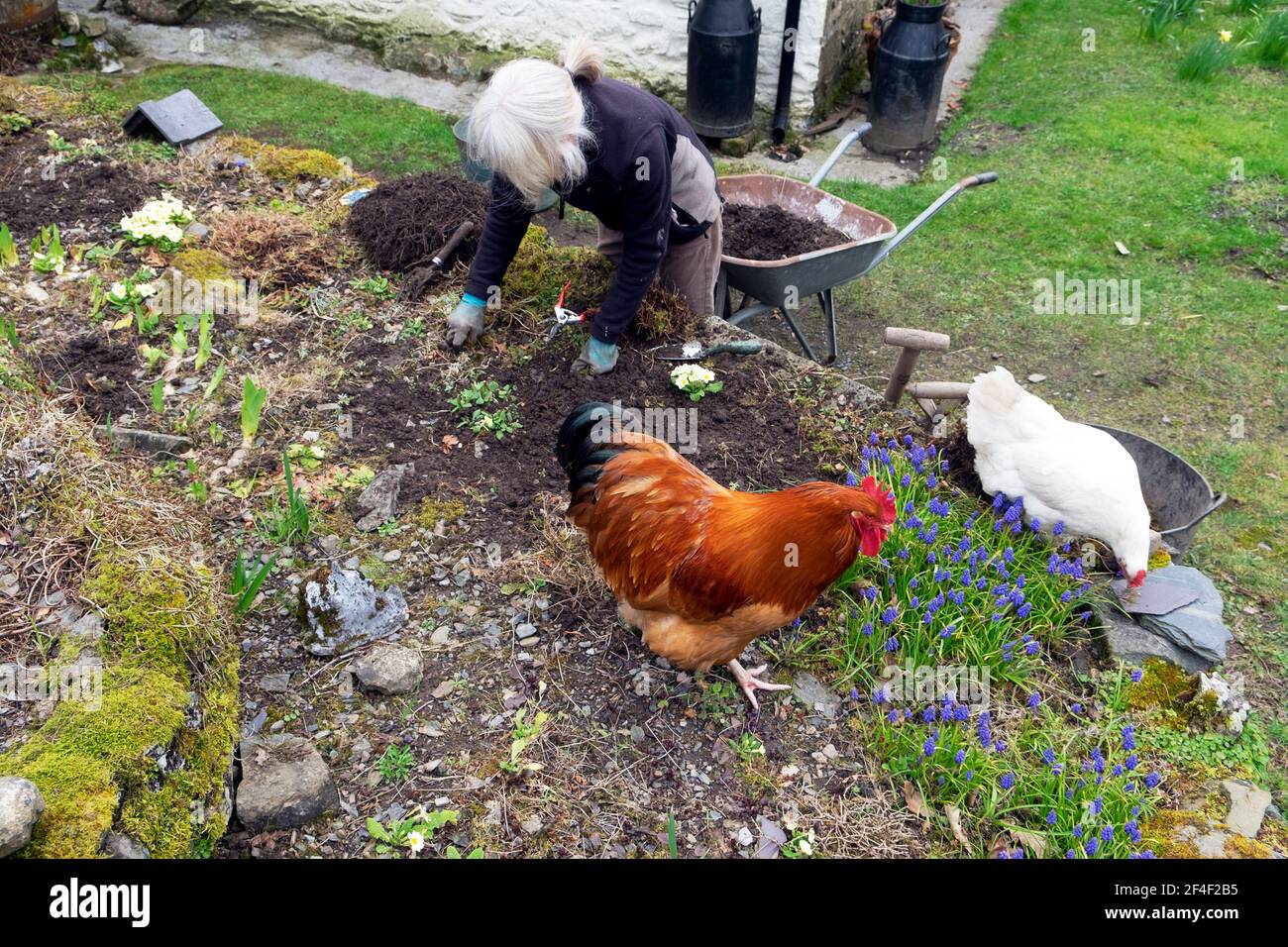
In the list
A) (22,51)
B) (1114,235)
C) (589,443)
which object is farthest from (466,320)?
(22,51)

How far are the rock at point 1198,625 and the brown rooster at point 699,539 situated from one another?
1.43 meters

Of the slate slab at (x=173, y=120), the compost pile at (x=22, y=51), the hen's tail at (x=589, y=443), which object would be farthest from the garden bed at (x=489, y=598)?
the compost pile at (x=22, y=51)

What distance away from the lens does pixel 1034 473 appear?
376cm

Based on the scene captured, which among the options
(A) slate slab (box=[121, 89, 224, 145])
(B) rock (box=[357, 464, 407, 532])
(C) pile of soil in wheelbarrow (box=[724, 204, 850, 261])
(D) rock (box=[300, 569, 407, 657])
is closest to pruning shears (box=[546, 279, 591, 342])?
(C) pile of soil in wheelbarrow (box=[724, 204, 850, 261])

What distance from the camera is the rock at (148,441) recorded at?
12.4ft

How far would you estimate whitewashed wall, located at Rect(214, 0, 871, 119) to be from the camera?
7.52 metres

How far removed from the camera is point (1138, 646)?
11.6 ft

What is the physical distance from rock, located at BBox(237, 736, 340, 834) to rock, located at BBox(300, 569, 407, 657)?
458 millimetres

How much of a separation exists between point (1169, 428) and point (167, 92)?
328 inches

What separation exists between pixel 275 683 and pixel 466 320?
2.01 metres

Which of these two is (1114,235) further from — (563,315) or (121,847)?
(121,847)

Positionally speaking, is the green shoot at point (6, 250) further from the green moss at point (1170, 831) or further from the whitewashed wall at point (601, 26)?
the green moss at point (1170, 831)

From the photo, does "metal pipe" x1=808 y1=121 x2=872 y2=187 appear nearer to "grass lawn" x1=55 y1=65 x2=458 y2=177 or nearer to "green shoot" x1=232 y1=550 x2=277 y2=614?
"grass lawn" x1=55 y1=65 x2=458 y2=177
